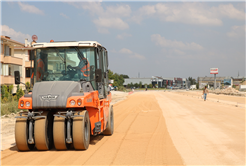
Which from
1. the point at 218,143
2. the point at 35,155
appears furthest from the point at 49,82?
the point at 218,143

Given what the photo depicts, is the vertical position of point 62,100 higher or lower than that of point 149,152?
higher

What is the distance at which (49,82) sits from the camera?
314 inches

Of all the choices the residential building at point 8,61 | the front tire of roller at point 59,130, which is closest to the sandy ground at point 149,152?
the front tire of roller at point 59,130

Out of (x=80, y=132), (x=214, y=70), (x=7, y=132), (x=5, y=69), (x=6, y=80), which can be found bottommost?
(x=7, y=132)

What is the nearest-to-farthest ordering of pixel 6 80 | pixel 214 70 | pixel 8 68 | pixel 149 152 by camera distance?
1. pixel 149 152
2. pixel 6 80
3. pixel 8 68
4. pixel 214 70

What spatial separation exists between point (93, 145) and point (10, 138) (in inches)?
159

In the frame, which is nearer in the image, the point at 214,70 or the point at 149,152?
the point at 149,152

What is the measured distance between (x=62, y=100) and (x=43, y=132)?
100cm

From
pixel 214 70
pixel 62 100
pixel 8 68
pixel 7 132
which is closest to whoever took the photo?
pixel 62 100

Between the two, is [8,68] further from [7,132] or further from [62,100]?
[62,100]

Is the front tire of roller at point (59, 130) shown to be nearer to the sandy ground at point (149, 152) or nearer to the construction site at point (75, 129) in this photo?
the construction site at point (75, 129)

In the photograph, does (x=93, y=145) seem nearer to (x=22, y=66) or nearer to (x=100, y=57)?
(x=100, y=57)

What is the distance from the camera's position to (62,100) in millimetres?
7305

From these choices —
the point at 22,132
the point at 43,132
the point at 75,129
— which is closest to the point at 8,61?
the point at 22,132
